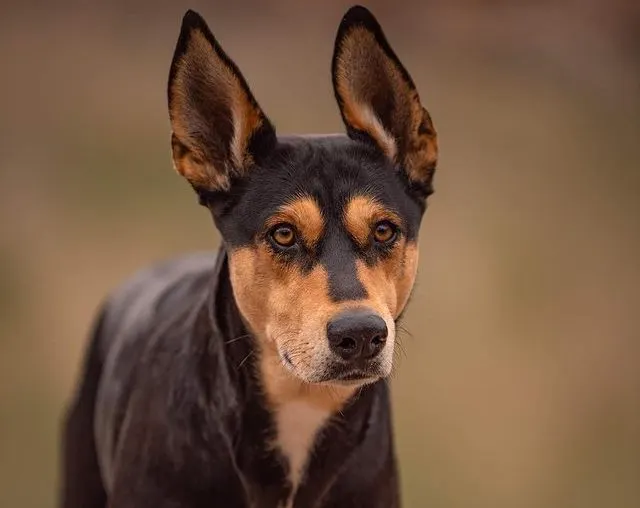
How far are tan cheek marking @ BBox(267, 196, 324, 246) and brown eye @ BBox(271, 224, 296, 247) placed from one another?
0.05ft

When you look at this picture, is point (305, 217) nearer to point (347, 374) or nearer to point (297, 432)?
point (347, 374)

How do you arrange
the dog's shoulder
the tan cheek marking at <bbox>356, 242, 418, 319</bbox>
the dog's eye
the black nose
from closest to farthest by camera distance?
the black nose → the tan cheek marking at <bbox>356, 242, 418, 319</bbox> → the dog's eye → the dog's shoulder

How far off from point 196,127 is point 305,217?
407 millimetres

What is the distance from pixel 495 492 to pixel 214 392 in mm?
3157

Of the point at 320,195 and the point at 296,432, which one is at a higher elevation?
the point at 320,195

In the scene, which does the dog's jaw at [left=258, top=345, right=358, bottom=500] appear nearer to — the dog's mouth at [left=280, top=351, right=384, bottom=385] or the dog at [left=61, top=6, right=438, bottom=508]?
the dog at [left=61, top=6, right=438, bottom=508]

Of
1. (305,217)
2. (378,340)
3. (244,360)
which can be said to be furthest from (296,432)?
(305,217)

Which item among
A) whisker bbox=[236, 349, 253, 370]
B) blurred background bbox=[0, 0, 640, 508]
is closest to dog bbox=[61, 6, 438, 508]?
whisker bbox=[236, 349, 253, 370]

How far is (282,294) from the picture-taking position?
2955 millimetres

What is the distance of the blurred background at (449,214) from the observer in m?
6.43

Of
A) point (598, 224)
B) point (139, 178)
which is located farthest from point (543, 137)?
point (139, 178)

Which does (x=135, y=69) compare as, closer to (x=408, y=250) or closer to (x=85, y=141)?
(x=85, y=141)

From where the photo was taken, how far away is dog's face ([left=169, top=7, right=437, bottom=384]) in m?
2.88

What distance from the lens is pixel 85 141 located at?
9773 mm
